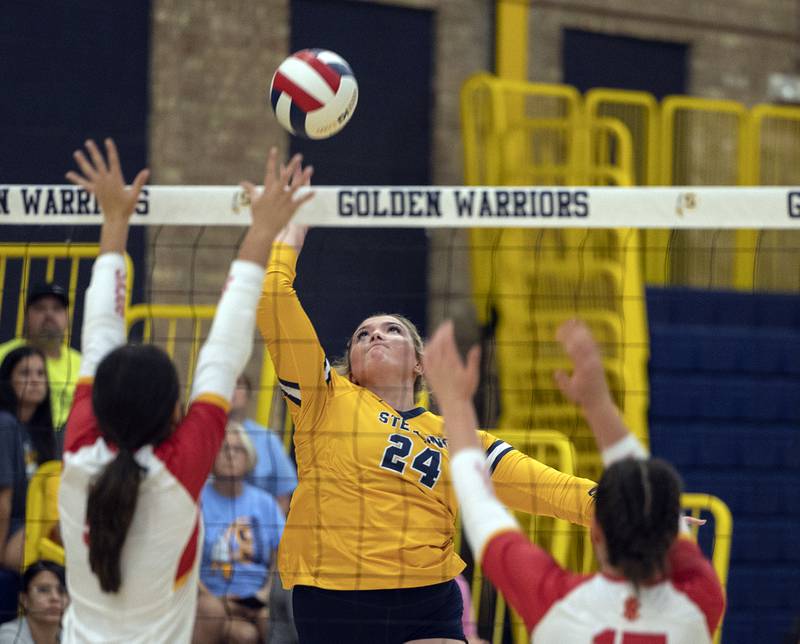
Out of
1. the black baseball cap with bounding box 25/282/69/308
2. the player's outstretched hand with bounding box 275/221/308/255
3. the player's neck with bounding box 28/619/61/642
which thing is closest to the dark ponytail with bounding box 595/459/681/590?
the player's outstretched hand with bounding box 275/221/308/255

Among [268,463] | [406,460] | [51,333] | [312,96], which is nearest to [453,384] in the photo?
[406,460]

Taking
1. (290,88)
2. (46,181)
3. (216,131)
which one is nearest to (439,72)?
(216,131)

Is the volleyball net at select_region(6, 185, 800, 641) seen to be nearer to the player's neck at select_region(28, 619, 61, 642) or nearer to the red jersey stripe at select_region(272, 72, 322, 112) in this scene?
the player's neck at select_region(28, 619, 61, 642)

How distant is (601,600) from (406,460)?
1.54m

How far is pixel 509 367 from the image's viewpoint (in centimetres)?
874

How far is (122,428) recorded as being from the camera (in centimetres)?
301

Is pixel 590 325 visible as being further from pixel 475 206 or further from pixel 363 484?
pixel 363 484

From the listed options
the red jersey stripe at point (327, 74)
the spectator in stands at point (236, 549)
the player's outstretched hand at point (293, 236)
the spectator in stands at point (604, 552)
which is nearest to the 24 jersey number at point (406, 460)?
the player's outstretched hand at point (293, 236)

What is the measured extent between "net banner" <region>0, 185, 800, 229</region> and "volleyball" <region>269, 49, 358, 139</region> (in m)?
0.30

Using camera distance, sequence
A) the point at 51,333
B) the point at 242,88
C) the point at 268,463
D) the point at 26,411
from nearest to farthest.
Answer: the point at 26,411 < the point at 51,333 < the point at 268,463 < the point at 242,88

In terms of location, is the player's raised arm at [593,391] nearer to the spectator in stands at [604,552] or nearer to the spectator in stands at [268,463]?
the spectator in stands at [604,552]

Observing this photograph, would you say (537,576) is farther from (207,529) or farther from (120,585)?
(207,529)

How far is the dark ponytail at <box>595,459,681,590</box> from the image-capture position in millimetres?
2734

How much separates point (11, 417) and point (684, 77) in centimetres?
670
